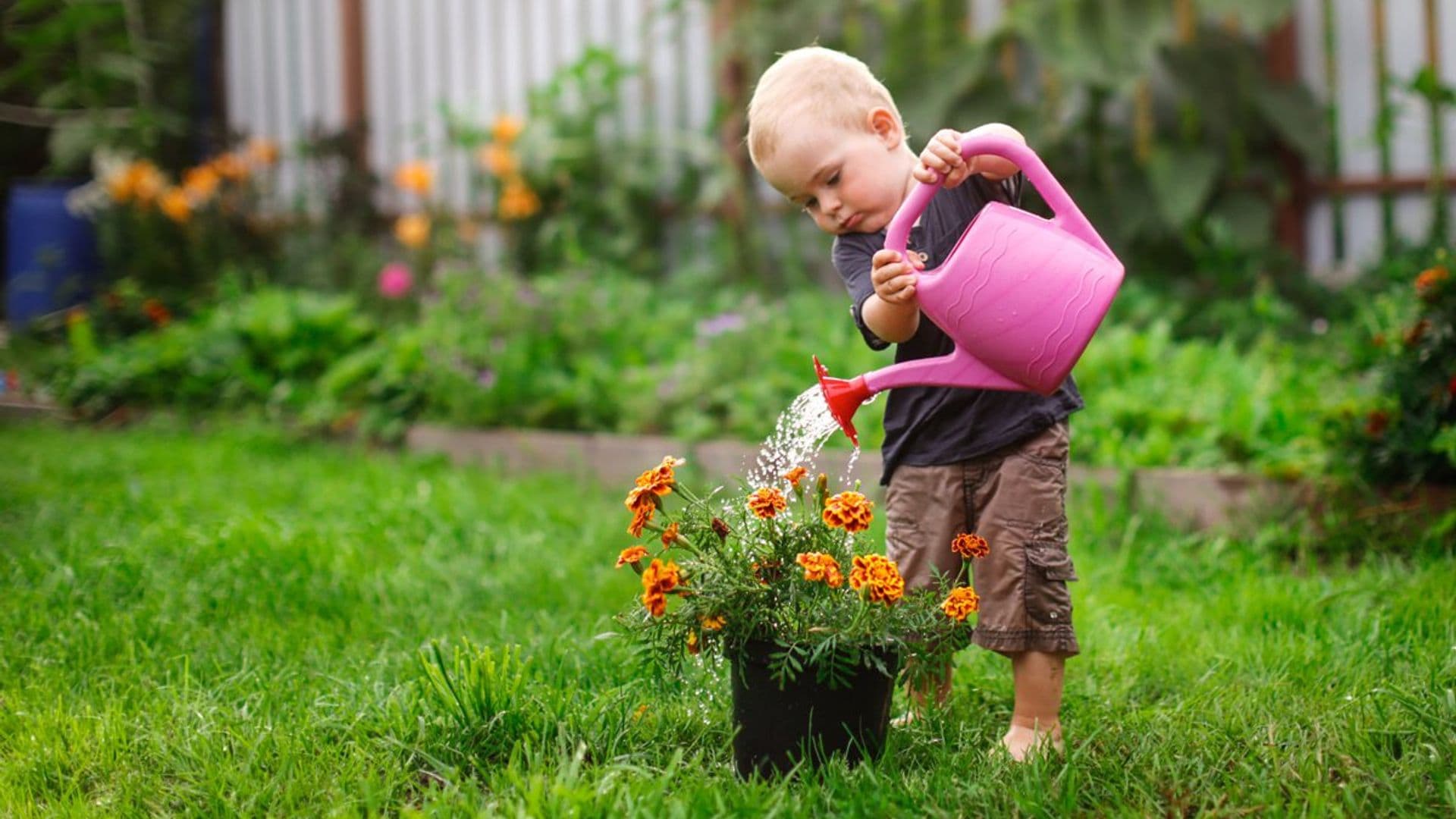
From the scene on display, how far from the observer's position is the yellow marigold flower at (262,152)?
7504 millimetres

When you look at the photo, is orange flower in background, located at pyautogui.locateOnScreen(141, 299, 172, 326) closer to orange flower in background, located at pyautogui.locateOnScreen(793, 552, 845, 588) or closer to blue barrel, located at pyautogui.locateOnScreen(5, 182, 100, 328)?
blue barrel, located at pyautogui.locateOnScreen(5, 182, 100, 328)

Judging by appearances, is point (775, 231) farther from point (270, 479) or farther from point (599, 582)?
point (599, 582)

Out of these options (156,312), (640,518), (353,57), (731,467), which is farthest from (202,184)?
(640,518)

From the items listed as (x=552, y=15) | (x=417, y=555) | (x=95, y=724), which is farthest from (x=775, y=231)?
(x=95, y=724)

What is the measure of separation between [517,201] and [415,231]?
0.54m

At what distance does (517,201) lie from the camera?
6.60 m

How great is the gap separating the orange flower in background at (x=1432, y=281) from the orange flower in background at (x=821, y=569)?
193 cm

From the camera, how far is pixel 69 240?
712 centimetres

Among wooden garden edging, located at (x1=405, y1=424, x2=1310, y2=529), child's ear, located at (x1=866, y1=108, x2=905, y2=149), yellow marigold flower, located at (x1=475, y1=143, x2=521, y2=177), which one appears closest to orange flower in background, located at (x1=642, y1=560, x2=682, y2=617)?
child's ear, located at (x1=866, y1=108, x2=905, y2=149)

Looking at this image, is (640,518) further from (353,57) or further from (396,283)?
(353,57)

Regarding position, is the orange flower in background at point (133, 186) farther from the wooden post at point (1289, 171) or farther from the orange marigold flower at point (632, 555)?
the orange marigold flower at point (632, 555)

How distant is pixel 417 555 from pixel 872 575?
1694 millimetres

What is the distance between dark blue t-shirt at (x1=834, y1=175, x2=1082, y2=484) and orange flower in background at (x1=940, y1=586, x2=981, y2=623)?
0.32 m

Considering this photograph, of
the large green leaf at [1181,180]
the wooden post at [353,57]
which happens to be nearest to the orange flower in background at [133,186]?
the wooden post at [353,57]
